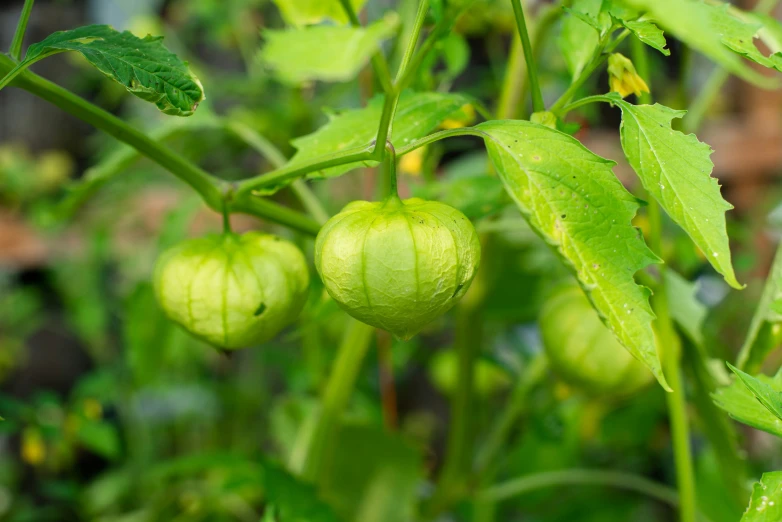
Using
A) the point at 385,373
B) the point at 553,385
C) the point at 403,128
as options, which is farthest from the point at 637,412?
the point at 403,128

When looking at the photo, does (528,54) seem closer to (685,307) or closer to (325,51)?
(325,51)

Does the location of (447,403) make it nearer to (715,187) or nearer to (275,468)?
(275,468)

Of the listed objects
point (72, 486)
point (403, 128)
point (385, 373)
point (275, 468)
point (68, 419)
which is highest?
point (403, 128)

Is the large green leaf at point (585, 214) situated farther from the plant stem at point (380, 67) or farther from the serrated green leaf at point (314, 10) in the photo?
the serrated green leaf at point (314, 10)

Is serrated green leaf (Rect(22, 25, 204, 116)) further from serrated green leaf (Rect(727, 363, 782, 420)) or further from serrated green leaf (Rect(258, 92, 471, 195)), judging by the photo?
serrated green leaf (Rect(727, 363, 782, 420))

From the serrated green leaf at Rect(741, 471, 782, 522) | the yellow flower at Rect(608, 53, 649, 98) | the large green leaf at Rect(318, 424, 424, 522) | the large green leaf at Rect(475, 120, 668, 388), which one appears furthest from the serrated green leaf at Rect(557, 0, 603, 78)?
the large green leaf at Rect(318, 424, 424, 522)

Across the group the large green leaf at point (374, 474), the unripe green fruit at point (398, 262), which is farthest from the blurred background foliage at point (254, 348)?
the unripe green fruit at point (398, 262)
